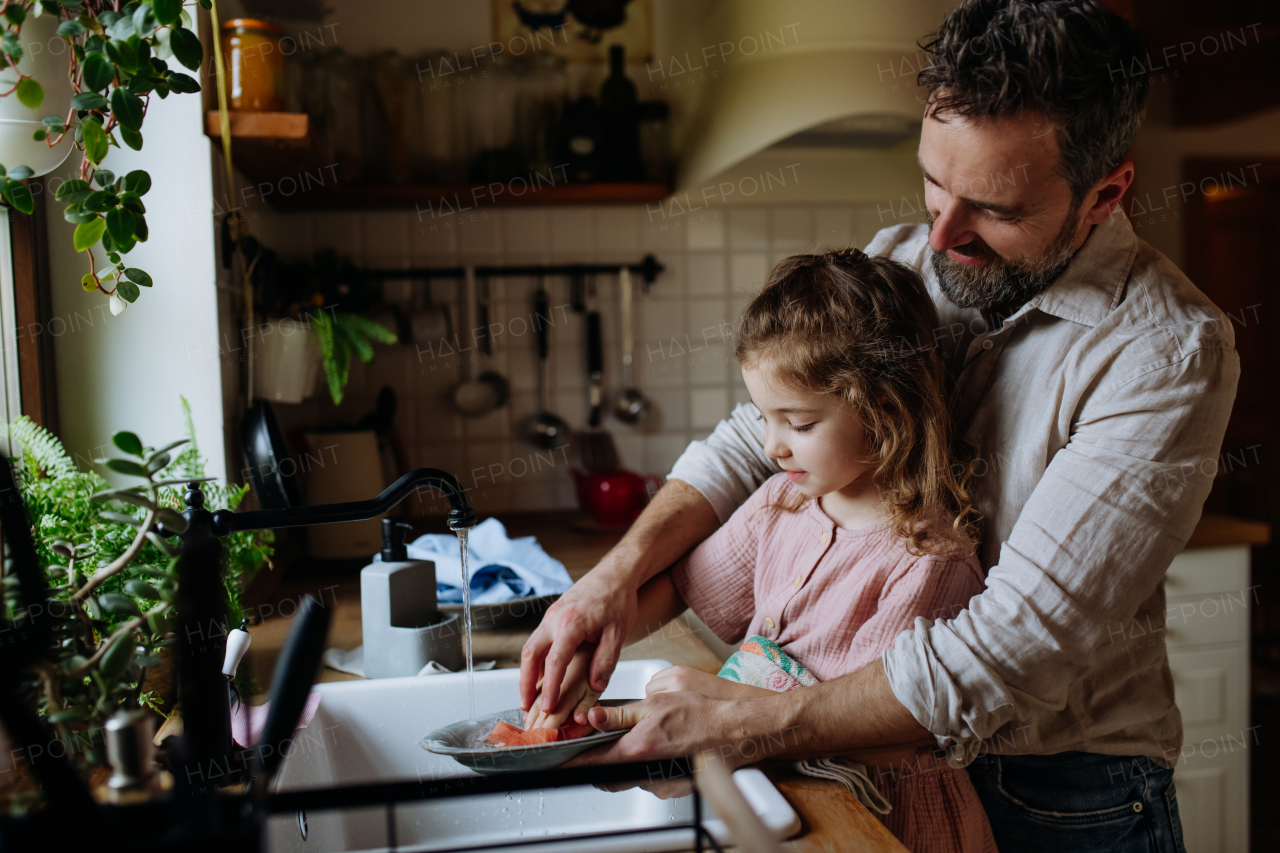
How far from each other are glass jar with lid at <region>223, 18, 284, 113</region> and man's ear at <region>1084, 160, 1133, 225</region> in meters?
1.29

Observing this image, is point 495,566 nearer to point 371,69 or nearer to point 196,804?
point 196,804

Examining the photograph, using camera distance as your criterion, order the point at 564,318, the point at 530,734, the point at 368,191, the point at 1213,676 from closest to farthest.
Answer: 1. the point at 530,734
2. the point at 1213,676
3. the point at 368,191
4. the point at 564,318

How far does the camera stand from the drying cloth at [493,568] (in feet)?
4.79

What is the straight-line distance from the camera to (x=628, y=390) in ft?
7.99

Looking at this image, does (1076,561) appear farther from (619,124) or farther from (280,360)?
(619,124)

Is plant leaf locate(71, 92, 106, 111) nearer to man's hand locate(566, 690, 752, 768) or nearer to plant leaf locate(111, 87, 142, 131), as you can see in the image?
plant leaf locate(111, 87, 142, 131)

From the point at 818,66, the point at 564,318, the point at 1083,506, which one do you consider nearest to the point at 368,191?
the point at 564,318

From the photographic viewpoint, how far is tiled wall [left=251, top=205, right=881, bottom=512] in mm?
2299

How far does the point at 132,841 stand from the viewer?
32cm

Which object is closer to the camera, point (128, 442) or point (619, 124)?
point (128, 442)

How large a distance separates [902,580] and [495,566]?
2.58 ft

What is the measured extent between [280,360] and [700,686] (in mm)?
1131

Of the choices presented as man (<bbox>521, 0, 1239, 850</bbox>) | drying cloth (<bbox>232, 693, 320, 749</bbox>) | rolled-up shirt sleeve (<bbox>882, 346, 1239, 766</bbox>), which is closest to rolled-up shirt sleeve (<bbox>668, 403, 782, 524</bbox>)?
man (<bbox>521, 0, 1239, 850</bbox>)

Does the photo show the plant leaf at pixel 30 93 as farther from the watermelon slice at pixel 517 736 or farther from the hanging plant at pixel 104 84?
the watermelon slice at pixel 517 736
